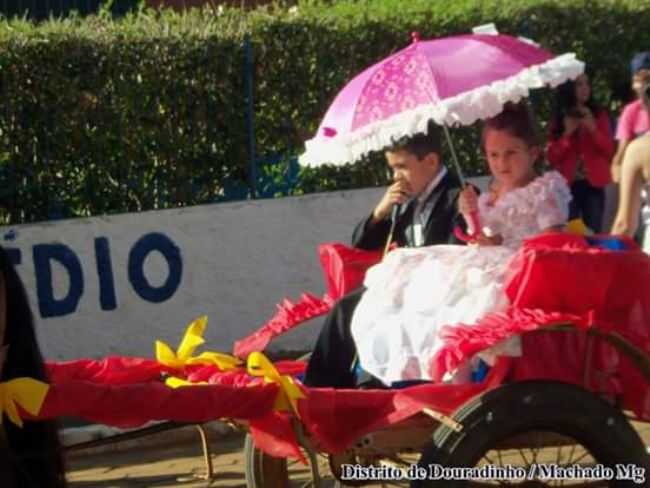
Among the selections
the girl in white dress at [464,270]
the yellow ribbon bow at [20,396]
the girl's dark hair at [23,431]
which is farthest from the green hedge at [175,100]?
the girl's dark hair at [23,431]

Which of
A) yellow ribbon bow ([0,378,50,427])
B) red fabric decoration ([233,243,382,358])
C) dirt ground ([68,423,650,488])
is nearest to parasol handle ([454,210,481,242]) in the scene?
red fabric decoration ([233,243,382,358])

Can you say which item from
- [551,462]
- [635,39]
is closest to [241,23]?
[635,39]

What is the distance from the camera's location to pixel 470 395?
5727mm

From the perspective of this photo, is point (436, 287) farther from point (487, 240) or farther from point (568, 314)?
point (568, 314)

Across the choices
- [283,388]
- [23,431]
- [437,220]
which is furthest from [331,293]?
[23,431]

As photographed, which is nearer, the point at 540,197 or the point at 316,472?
the point at 316,472

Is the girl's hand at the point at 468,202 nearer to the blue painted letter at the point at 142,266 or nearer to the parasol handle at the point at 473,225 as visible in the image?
the parasol handle at the point at 473,225

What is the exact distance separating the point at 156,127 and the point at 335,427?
5.25 m

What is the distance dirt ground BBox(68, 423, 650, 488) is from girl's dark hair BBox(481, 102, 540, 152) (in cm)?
217

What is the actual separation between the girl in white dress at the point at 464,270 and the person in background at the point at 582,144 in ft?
17.0

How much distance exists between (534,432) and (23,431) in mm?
2166

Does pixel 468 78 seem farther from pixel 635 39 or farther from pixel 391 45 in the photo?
pixel 635 39

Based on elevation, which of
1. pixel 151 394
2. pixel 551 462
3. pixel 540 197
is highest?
pixel 540 197

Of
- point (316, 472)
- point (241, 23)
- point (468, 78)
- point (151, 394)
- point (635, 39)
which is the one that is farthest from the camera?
point (635, 39)
